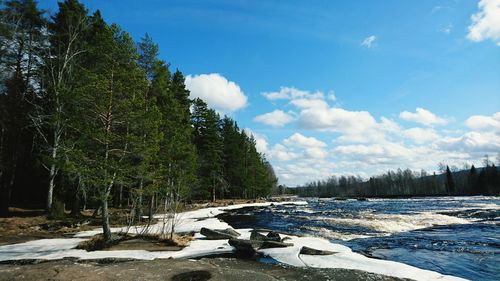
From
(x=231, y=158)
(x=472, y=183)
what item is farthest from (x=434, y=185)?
(x=231, y=158)

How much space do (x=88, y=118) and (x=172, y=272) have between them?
9151 mm

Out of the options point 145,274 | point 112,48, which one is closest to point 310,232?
point 145,274

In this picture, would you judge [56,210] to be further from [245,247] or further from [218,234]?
[245,247]

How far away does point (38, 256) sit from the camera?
511 inches

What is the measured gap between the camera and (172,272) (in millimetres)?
9805

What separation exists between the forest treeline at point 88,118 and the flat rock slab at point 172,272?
4.73 m

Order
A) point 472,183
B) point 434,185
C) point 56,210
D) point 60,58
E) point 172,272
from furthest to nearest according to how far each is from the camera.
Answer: point 434,185, point 472,183, point 60,58, point 56,210, point 172,272

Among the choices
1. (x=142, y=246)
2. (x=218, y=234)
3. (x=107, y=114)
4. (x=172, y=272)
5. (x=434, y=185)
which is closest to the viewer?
(x=172, y=272)

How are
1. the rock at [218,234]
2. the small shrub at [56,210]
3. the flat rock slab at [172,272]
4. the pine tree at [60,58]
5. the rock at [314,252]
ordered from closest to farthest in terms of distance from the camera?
the flat rock slab at [172,272] → the rock at [314,252] → the rock at [218,234] → the small shrub at [56,210] → the pine tree at [60,58]

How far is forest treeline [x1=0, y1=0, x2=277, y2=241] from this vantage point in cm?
1515

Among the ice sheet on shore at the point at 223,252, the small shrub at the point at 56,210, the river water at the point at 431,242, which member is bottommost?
the river water at the point at 431,242

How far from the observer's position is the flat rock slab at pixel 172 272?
9.23 m

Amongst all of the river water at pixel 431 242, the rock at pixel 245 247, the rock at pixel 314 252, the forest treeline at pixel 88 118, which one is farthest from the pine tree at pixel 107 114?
the river water at pixel 431 242

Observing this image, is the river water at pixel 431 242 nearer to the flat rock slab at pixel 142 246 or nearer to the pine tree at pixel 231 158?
the flat rock slab at pixel 142 246
